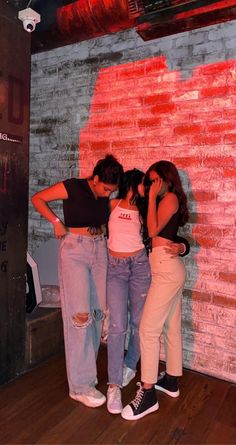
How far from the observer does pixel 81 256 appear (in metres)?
2.32

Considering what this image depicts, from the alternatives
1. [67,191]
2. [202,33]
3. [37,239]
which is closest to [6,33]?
[67,191]

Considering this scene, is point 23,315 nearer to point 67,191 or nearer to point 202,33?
point 67,191

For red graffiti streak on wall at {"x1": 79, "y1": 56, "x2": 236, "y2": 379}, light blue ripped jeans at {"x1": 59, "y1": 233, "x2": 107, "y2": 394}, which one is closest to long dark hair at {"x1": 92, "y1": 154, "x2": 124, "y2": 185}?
light blue ripped jeans at {"x1": 59, "y1": 233, "x2": 107, "y2": 394}

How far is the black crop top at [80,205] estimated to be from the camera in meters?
2.31

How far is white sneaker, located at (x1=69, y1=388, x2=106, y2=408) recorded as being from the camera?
2.33 meters

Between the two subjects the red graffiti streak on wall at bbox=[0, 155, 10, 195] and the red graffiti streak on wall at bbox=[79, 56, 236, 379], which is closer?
the red graffiti streak on wall at bbox=[0, 155, 10, 195]

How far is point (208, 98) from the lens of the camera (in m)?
2.68

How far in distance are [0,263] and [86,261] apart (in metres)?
0.61

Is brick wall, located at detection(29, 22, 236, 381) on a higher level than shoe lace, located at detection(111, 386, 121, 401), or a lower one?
higher

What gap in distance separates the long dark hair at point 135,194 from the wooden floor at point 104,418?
1160 millimetres

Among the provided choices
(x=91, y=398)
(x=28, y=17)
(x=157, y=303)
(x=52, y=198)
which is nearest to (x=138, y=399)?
(x=91, y=398)

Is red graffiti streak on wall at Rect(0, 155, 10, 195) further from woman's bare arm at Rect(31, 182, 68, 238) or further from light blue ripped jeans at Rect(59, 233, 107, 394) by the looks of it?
light blue ripped jeans at Rect(59, 233, 107, 394)

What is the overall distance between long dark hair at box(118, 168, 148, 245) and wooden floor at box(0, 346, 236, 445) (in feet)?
3.81

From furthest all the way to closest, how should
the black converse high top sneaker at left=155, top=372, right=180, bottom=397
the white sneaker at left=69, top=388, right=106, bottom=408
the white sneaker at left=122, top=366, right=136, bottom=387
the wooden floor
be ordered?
the white sneaker at left=122, top=366, right=136, bottom=387 → the black converse high top sneaker at left=155, top=372, right=180, bottom=397 → the white sneaker at left=69, top=388, right=106, bottom=408 → the wooden floor
